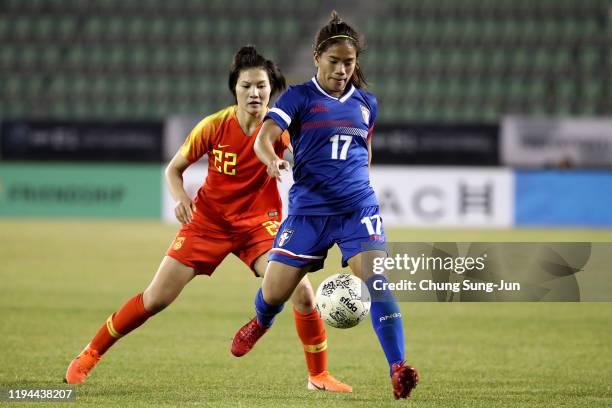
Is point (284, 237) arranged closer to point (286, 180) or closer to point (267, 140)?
point (267, 140)

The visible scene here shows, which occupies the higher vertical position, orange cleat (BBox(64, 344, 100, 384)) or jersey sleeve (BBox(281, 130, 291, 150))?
jersey sleeve (BBox(281, 130, 291, 150))

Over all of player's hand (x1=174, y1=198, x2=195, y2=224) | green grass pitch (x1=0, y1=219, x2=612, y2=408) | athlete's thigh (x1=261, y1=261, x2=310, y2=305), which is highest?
player's hand (x1=174, y1=198, x2=195, y2=224)

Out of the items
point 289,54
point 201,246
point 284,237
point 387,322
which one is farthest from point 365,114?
point 289,54

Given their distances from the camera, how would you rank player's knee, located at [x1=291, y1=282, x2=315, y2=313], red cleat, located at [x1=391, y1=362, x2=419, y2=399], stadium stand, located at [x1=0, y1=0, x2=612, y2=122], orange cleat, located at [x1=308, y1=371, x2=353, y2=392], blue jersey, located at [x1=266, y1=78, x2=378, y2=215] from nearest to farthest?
red cleat, located at [x1=391, y1=362, x2=419, y2=399], blue jersey, located at [x1=266, y1=78, x2=378, y2=215], orange cleat, located at [x1=308, y1=371, x2=353, y2=392], player's knee, located at [x1=291, y1=282, x2=315, y2=313], stadium stand, located at [x1=0, y1=0, x2=612, y2=122]

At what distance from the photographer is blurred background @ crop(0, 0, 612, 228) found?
66.4 ft

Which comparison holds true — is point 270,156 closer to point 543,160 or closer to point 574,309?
point 574,309

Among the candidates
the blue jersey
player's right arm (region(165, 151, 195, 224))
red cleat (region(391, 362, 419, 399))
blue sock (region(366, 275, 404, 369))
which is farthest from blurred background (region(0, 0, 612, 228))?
red cleat (region(391, 362, 419, 399))

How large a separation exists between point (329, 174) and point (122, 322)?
1.60 meters

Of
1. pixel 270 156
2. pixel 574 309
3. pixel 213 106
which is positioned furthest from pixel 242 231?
pixel 213 106

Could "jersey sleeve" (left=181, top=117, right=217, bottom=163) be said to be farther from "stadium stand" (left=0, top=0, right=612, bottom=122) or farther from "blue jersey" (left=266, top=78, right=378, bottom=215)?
"stadium stand" (left=0, top=0, right=612, bottom=122)

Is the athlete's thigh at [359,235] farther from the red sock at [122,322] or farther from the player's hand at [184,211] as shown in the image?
the red sock at [122,322]

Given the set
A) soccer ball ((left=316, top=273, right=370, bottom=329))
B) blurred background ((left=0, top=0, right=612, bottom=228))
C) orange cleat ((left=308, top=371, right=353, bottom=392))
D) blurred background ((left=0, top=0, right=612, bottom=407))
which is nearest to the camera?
soccer ball ((left=316, top=273, right=370, bottom=329))

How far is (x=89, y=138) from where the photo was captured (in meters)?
22.7

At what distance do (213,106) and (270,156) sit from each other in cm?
1978
